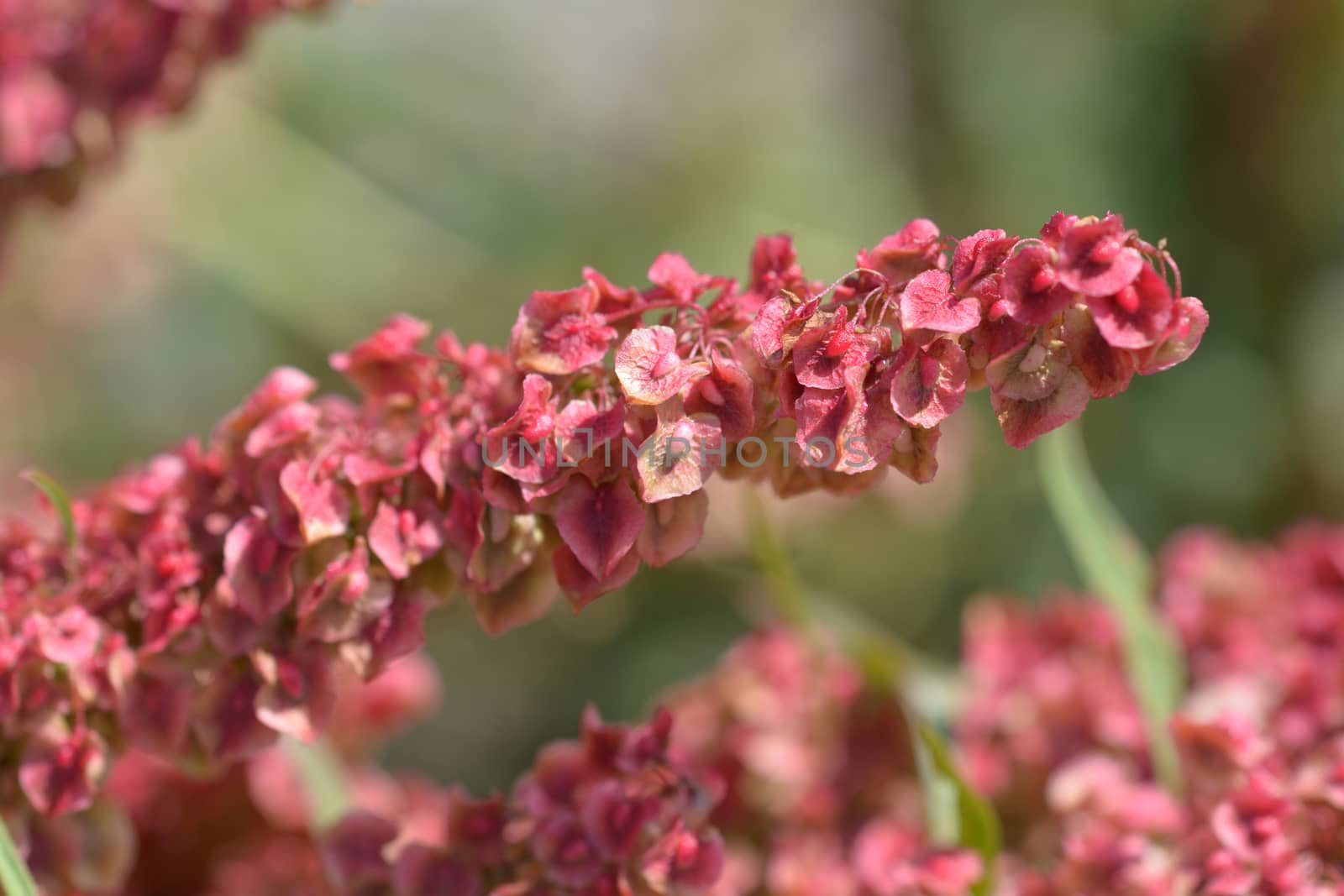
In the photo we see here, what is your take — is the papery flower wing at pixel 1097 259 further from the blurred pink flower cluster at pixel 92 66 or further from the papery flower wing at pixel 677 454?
the blurred pink flower cluster at pixel 92 66

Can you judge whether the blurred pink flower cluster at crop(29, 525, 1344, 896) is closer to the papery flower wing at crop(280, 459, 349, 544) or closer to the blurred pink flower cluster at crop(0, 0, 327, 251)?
the papery flower wing at crop(280, 459, 349, 544)

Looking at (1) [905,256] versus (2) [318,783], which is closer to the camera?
(1) [905,256]

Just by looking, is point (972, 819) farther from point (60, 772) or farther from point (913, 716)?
point (60, 772)

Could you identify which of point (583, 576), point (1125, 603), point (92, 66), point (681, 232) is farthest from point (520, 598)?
point (681, 232)

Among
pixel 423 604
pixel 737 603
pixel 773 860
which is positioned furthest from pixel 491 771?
pixel 423 604

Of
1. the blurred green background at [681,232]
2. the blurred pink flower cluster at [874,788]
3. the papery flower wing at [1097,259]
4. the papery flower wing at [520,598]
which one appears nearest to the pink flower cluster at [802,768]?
the blurred pink flower cluster at [874,788]

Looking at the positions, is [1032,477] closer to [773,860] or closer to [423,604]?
[773,860]
